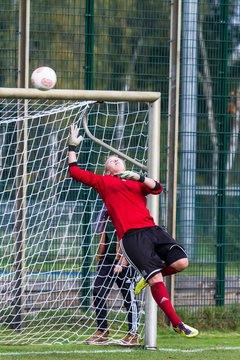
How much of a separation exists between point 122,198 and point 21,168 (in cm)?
233

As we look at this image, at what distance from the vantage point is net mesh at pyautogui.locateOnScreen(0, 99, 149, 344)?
35.6 feet

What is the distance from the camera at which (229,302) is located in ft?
39.1

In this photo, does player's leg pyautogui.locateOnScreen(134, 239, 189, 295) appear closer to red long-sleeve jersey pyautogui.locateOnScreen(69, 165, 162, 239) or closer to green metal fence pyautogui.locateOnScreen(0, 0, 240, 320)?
red long-sleeve jersey pyautogui.locateOnScreen(69, 165, 162, 239)

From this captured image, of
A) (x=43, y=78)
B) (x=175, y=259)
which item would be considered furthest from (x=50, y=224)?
(x=43, y=78)

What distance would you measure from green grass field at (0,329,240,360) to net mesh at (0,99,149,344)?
0.66 metres

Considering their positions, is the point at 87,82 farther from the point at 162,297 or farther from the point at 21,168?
the point at 162,297

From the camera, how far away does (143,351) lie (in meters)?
9.48

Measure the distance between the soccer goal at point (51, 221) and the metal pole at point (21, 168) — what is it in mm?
12

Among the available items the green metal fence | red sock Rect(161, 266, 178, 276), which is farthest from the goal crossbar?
the green metal fence

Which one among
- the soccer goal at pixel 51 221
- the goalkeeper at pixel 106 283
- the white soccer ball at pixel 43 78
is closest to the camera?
the white soccer ball at pixel 43 78

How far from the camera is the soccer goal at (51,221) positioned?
10820 mm

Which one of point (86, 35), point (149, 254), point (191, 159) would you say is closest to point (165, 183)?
point (191, 159)

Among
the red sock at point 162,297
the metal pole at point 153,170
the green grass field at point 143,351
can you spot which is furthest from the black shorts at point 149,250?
the green grass field at point 143,351

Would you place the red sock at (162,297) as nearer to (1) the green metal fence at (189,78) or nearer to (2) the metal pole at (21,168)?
(2) the metal pole at (21,168)
